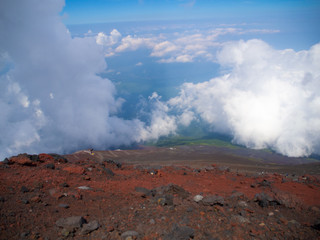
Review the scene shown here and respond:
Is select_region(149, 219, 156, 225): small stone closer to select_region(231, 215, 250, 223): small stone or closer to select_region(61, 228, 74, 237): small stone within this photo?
select_region(61, 228, 74, 237): small stone

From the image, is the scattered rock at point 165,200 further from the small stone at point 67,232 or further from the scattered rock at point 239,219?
the small stone at point 67,232

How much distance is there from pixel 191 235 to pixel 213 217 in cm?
132

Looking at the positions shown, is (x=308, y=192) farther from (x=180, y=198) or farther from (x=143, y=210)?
(x=143, y=210)

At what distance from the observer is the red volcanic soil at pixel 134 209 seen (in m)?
5.59

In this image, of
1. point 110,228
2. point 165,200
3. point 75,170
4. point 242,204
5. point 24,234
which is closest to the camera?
point 24,234

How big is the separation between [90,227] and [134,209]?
168 centimetres

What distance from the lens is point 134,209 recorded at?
23.1ft

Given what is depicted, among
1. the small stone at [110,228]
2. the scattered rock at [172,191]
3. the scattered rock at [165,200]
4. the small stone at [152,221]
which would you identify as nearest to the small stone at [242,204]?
the scattered rock at [172,191]

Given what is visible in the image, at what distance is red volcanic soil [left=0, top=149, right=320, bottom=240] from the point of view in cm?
559

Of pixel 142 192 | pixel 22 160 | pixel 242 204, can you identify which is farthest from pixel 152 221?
pixel 22 160

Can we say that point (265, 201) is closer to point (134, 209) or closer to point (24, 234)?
point (134, 209)

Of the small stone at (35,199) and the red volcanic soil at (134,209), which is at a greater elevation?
the small stone at (35,199)

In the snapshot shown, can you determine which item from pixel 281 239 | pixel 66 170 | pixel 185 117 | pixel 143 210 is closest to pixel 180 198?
pixel 143 210

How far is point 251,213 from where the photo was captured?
23.1 ft
